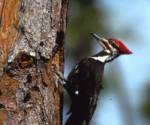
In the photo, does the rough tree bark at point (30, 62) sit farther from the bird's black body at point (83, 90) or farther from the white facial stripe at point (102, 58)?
the white facial stripe at point (102, 58)

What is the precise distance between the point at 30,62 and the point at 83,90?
1295 mm

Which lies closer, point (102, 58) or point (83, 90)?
point (83, 90)

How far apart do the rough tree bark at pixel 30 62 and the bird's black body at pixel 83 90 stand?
2.60 ft

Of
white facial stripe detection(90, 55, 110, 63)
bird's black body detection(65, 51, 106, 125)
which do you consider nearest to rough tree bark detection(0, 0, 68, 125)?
bird's black body detection(65, 51, 106, 125)

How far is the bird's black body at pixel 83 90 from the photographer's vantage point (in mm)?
5559

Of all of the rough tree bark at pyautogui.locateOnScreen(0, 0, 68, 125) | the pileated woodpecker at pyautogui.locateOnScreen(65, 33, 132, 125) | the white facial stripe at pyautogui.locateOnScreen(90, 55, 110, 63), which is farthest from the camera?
the white facial stripe at pyautogui.locateOnScreen(90, 55, 110, 63)

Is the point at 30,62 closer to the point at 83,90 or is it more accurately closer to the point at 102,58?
the point at 83,90

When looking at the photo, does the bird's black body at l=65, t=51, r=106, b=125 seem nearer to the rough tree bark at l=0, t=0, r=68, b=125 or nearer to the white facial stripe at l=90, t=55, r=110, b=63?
the white facial stripe at l=90, t=55, r=110, b=63

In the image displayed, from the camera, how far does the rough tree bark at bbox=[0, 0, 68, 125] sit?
432 centimetres

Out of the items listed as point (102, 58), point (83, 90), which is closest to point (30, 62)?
point (83, 90)

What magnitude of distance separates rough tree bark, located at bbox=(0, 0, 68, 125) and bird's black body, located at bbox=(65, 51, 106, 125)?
793mm

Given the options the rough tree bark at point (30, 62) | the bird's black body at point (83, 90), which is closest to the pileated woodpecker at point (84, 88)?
the bird's black body at point (83, 90)

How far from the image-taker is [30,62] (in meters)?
4.48

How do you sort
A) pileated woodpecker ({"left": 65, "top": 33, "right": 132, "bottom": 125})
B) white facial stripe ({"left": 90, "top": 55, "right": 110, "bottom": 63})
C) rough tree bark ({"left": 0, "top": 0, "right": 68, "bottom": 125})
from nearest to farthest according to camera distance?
rough tree bark ({"left": 0, "top": 0, "right": 68, "bottom": 125})
pileated woodpecker ({"left": 65, "top": 33, "right": 132, "bottom": 125})
white facial stripe ({"left": 90, "top": 55, "right": 110, "bottom": 63})
